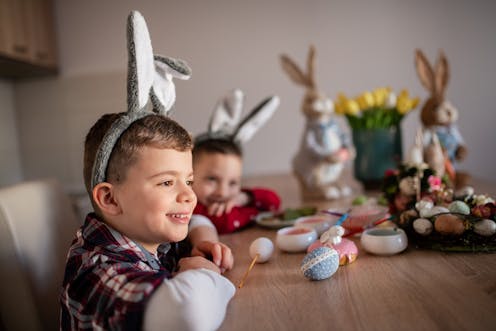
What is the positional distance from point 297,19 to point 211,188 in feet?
5.48

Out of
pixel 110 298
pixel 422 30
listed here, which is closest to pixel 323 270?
pixel 110 298

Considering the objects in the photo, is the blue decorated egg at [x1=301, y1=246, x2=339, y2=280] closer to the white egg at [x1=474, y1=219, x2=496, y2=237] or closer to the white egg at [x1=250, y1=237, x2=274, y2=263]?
the white egg at [x1=250, y1=237, x2=274, y2=263]

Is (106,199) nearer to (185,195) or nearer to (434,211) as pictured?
(185,195)

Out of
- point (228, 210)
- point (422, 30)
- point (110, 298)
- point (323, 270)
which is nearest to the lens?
point (110, 298)

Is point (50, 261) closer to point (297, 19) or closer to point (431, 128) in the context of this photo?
point (431, 128)

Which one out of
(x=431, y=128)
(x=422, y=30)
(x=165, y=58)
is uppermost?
(x=422, y=30)

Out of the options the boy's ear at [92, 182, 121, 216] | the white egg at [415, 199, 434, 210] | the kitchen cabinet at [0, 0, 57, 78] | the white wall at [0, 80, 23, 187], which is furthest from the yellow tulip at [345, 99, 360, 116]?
the white wall at [0, 80, 23, 187]

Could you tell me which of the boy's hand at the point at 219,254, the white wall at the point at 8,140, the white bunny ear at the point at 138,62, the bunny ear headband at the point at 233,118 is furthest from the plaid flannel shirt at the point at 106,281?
the white wall at the point at 8,140

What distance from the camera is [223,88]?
2.66 meters

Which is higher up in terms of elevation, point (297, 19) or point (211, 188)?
point (297, 19)

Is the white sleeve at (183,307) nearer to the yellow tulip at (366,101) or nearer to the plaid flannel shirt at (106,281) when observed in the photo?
the plaid flannel shirt at (106,281)

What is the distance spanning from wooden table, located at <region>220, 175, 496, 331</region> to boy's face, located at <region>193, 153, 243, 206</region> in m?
0.40

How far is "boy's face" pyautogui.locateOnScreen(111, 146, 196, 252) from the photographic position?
2.48 ft

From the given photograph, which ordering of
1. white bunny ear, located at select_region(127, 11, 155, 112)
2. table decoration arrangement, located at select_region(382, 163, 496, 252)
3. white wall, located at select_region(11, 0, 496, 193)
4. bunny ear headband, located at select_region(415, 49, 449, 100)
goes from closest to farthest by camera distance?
1. white bunny ear, located at select_region(127, 11, 155, 112)
2. table decoration arrangement, located at select_region(382, 163, 496, 252)
3. bunny ear headband, located at select_region(415, 49, 449, 100)
4. white wall, located at select_region(11, 0, 496, 193)
